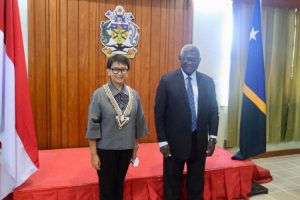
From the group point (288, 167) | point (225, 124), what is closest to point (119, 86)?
point (225, 124)

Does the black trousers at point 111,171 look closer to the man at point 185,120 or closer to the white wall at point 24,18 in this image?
the man at point 185,120

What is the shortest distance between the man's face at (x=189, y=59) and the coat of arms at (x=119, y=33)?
144 centimetres

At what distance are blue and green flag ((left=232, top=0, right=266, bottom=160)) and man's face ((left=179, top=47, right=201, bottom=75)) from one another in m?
1.15

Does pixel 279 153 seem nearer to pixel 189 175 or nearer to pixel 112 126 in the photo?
pixel 189 175

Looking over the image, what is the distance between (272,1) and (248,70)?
1.55m

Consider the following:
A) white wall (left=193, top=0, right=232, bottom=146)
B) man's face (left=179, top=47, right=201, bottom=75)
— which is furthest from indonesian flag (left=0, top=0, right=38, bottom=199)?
white wall (left=193, top=0, right=232, bottom=146)

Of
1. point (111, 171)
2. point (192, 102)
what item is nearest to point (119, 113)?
point (111, 171)

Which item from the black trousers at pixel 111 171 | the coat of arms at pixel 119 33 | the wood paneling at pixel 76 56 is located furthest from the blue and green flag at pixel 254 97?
the black trousers at pixel 111 171

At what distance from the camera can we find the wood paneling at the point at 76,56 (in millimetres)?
3414

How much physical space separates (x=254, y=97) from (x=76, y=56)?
1989 mm

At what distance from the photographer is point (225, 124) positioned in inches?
174

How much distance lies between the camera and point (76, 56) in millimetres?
3545

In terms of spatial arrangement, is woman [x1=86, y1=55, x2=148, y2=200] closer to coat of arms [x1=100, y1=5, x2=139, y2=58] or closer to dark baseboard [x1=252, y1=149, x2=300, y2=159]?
coat of arms [x1=100, y1=5, x2=139, y2=58]

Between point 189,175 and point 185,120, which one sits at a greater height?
point 185,120
